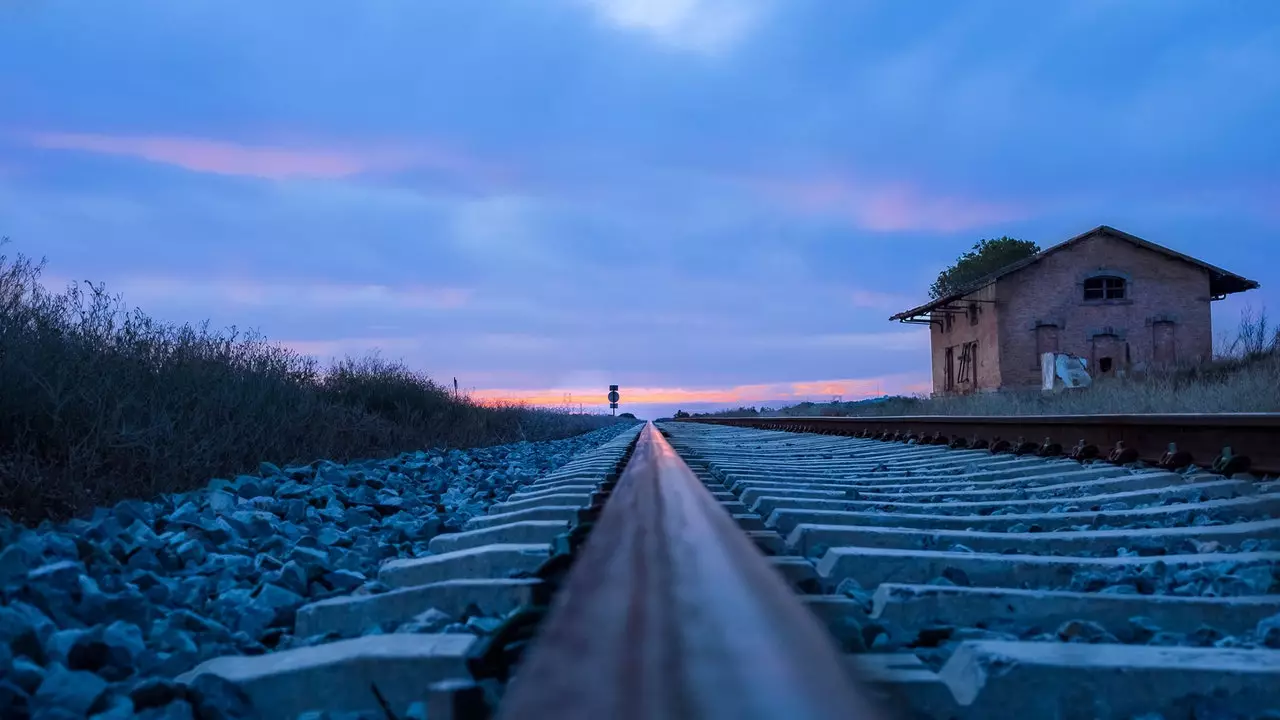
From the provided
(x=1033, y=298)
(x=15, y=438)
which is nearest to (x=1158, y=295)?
(x=1033, y=298)

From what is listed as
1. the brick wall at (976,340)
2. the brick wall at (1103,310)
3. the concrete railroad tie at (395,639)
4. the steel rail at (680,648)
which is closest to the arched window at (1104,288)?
the brick wall at (1103,310)

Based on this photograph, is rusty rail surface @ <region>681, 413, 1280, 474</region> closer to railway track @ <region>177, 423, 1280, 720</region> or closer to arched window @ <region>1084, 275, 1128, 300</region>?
railway track @ <region>177, 423, 1280, 720</region>

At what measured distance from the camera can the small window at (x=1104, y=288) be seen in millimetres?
31031

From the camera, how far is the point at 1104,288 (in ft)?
102

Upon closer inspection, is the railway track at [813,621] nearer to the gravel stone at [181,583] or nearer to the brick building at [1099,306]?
the gravel stone at [181,583]

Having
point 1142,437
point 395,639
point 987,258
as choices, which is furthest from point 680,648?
point 987,258

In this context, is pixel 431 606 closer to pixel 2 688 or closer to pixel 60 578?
pixel 2 688

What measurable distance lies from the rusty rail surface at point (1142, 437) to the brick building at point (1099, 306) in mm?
23437

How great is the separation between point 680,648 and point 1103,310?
1317 inches

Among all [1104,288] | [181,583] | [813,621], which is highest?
[1104,288]

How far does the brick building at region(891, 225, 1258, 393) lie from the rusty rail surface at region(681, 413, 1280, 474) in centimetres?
2344

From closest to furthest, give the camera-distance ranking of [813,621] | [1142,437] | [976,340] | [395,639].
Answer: [813,621], [395,639], [1142,437], [976,340]

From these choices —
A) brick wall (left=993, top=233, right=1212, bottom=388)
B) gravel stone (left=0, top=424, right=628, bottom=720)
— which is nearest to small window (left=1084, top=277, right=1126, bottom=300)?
brick wall (left=993, top=233, right=1212, bottom=388)

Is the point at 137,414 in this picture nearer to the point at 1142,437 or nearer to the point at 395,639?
the point at 395,639
